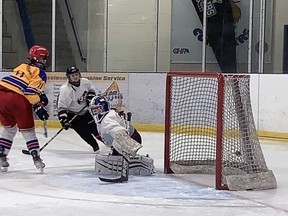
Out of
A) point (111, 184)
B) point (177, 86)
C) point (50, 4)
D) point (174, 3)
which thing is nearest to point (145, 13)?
point (174, 3)

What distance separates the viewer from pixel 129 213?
4.02 meters

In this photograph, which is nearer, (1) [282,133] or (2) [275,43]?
(1) [282,133]

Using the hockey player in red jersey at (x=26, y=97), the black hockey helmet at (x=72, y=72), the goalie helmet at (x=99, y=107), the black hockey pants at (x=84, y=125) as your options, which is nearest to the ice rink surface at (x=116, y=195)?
the hockey player in red jersey at (x=26, y=97)

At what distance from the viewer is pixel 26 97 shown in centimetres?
533

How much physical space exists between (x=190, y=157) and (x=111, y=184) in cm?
106

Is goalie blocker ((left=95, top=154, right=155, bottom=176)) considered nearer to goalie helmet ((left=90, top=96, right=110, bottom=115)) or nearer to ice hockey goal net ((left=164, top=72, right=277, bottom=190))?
ice hockey goal net ((left=164, top=72, right=277, bottom=190))

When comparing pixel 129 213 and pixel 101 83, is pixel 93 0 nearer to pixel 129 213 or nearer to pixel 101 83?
pixel 101 83

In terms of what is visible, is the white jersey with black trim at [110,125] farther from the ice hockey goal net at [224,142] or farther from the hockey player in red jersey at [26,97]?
the ice hockey goal net at [224,142]

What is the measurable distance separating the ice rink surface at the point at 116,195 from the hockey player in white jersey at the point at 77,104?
28.9 inches

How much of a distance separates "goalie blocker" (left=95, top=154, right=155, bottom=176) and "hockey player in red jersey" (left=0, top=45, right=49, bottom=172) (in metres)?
0.43

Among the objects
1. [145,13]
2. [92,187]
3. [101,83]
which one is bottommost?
[92,187]

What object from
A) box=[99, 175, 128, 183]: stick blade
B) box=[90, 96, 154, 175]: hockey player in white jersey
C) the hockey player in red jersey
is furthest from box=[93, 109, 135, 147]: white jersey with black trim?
the hockey player in red jersey

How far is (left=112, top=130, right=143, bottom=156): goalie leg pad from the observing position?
193 inches

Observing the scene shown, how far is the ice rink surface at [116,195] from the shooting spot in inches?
161
